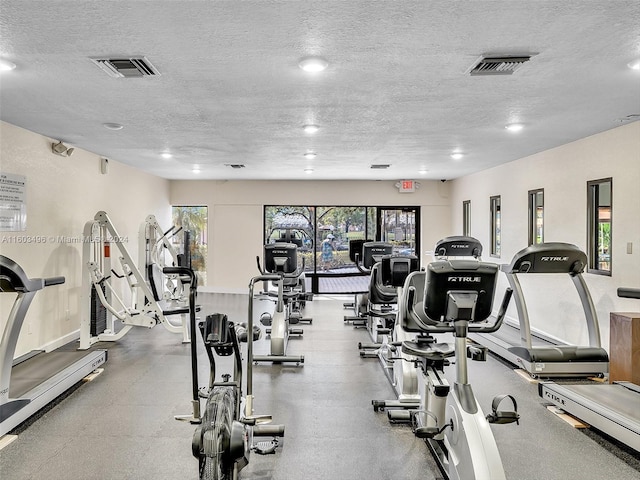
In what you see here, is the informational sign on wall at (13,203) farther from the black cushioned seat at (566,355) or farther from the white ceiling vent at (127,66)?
the black cushioned seat at (566,355)

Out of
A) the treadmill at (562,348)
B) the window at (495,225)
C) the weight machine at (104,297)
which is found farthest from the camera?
the window at (495,225)

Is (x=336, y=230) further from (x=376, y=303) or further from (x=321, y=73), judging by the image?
(x=321, y=73)

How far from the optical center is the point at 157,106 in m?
3.73

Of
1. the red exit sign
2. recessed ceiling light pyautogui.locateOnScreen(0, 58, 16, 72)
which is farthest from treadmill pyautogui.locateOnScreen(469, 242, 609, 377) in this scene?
the red exit sign

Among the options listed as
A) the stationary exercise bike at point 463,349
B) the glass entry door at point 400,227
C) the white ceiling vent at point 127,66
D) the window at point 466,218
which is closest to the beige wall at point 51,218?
the white ceiling vent at point 127,66

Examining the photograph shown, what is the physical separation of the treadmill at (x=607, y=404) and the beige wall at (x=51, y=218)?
519 cm

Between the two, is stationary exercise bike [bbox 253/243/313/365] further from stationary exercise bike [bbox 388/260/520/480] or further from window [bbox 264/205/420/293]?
window [bbox 264/205/420/293]

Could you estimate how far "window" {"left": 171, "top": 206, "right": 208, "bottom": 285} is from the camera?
984 centimetres

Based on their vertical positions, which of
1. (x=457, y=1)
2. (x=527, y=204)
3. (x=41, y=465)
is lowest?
(x=41, y=465)

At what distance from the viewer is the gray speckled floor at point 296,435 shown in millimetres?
2721

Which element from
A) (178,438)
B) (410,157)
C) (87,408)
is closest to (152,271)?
(87,408)

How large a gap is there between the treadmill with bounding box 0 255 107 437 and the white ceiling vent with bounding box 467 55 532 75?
133 inches

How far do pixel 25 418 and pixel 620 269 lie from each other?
216 inches

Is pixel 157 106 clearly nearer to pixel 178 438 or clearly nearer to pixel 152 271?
pixel 178 438
